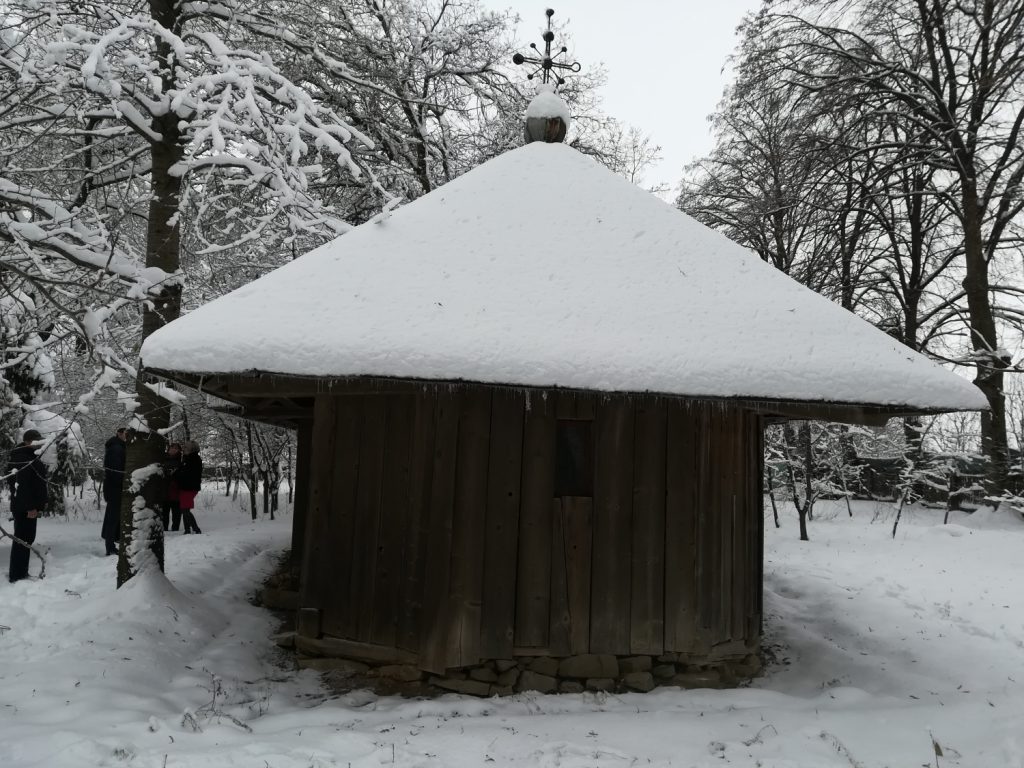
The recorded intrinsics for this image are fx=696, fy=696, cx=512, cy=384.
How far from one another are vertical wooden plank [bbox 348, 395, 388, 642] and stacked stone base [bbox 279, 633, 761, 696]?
31 cm

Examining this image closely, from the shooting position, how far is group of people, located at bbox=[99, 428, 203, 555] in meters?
6.99

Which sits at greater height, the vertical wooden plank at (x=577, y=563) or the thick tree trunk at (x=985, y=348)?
the thick tree trunk at (x=985, y=348)

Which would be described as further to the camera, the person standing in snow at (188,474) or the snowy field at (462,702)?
the person standing in snow at (188,474)

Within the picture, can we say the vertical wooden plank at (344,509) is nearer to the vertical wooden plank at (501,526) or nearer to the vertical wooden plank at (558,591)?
the vertical wooden plank at (501,526)

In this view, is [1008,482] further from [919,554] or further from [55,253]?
[55,253]

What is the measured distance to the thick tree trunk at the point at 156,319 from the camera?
6.60 metres

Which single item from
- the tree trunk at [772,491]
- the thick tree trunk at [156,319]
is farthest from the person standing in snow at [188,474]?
the tree trunk at [772,491]

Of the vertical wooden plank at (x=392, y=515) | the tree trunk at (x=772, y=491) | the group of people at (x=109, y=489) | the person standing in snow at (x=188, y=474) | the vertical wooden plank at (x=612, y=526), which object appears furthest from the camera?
the tree trunk at (x=772, y=491)

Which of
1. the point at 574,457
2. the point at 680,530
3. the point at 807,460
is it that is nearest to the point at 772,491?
the point at 807,460

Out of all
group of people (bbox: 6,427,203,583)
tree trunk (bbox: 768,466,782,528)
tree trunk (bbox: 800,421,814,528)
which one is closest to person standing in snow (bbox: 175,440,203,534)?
group of people (bbox: 6,427,203,583)

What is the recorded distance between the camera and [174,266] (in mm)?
7129

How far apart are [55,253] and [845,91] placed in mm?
12575

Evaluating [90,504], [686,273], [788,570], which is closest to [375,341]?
[686,273]

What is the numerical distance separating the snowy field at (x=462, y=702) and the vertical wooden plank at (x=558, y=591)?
0.37 meters
